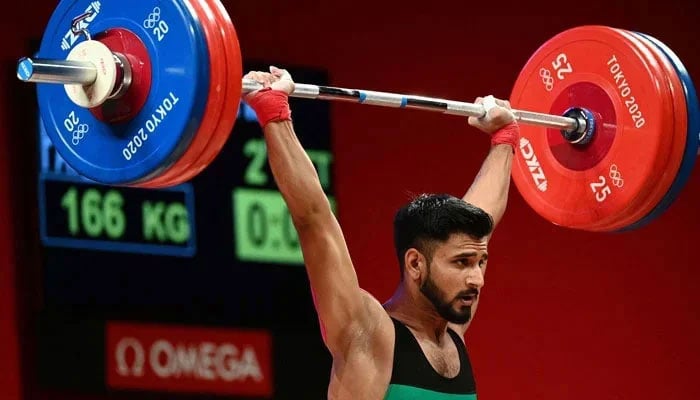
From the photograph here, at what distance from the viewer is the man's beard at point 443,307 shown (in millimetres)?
3633

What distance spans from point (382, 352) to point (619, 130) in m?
1.14

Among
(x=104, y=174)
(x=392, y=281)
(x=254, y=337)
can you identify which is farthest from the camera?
(x=392, y=281)

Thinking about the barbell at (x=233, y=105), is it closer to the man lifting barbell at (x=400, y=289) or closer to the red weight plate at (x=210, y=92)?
the red weight plate at (x=210, y=92)

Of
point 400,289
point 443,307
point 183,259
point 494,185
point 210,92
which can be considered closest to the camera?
point 210,92

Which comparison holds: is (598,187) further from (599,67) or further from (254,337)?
(254,337)

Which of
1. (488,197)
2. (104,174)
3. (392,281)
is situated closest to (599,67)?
(488,197)

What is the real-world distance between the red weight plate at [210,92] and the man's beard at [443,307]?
616 millimetres

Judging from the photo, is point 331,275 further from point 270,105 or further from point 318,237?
point 270,105

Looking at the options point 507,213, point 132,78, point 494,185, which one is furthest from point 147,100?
point 507,213

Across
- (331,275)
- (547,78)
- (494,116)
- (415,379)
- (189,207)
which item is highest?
(547,78)

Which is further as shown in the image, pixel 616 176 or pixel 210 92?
pixel 616 176

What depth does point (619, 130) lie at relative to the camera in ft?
14.2

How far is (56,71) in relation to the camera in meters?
3.44

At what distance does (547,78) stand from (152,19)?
4.63 ft
